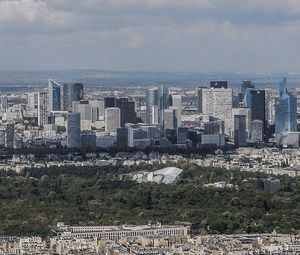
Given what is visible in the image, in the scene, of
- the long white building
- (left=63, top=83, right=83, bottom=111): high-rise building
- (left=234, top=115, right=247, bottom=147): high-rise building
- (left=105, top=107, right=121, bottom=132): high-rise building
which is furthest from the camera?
(left=63, top=83, right=83, bottom=111): high-rise building

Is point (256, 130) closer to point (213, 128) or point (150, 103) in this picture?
point (213, 128)

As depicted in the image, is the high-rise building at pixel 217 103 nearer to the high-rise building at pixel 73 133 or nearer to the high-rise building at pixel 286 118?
the high-rise building at pixel 286 118

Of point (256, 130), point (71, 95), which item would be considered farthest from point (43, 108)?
point (256, 130)

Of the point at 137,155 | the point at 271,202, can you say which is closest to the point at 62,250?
the point at 271,202

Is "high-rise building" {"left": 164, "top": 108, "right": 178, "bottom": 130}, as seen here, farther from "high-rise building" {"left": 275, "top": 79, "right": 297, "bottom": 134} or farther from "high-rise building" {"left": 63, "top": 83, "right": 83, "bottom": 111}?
"high-rise building" {"left": 63, "top": 83, "right": 83, "bottom": 111}

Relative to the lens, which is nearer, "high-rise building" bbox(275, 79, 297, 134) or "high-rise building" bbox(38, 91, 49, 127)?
"high-rise building" bbox(275, 79, 297, 134)

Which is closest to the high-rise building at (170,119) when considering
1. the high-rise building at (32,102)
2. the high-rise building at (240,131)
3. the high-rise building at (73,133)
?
the high-rise building at (240,131)

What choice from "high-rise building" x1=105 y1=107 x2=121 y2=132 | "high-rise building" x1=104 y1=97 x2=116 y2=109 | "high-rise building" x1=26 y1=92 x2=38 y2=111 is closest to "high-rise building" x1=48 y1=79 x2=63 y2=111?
"high-rise building" x1=26 y1=92 x2=38 y2=111
